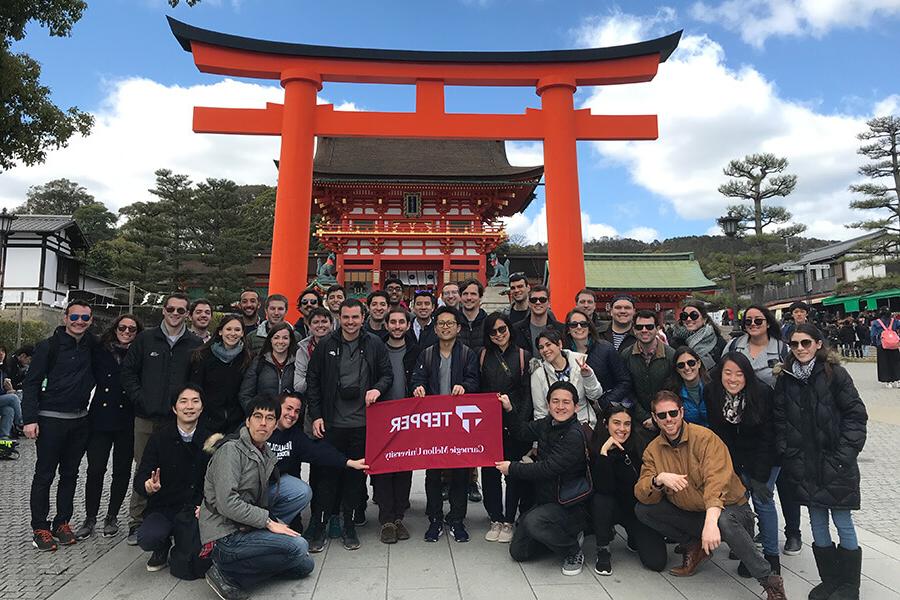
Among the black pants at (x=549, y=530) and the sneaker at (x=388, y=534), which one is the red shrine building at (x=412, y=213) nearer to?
the sneaker at (x=388, y=534)

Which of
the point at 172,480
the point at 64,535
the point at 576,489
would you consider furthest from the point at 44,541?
the point at 576,489

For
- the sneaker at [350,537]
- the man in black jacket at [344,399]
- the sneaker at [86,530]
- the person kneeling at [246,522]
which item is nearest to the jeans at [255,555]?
the person kneeling at [246,522]

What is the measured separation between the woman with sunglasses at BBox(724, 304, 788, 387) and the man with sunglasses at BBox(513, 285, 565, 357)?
1369 mm

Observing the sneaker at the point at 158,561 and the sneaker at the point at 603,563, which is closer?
the sneaker at the point at 603,563

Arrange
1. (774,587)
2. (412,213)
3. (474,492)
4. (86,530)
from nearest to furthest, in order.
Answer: (774,587) < (86,530) < (474,492) < (412,213)

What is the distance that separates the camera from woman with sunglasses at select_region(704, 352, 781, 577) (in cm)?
320

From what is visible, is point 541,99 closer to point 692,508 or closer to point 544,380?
point 544,380

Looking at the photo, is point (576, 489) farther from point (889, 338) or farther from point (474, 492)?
point (889, 338)

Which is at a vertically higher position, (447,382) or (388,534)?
(447,382)

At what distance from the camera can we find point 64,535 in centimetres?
386

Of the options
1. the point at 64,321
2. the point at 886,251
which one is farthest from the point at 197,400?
the point at 886,251

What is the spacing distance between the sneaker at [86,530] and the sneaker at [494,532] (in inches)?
122

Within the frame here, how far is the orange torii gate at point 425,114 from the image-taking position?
8.60 m

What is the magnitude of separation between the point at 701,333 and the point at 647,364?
2.66ft
